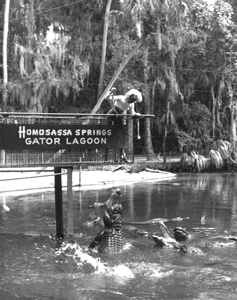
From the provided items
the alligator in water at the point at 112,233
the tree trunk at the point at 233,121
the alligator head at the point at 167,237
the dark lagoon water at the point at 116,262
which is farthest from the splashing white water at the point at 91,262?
the tree trunk at the point at 233,121


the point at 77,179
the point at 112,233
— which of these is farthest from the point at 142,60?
the point at 112,233

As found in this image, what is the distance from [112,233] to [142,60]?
68.8 feet

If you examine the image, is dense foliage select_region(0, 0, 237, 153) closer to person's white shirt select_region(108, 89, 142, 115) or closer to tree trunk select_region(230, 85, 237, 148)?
tree trunk select_region(230, 85, 237, 148)

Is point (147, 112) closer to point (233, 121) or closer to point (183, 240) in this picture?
point (233, 121)

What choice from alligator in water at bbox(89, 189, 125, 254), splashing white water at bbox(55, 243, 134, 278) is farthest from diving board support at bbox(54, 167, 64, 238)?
alligator in water at bbox(89, 189, 125, 254)

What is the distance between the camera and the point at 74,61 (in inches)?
1100

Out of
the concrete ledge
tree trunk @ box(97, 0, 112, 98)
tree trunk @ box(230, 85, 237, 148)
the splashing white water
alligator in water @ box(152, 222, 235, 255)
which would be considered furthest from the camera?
tree trunk @ box(230, 85, 237, 148)

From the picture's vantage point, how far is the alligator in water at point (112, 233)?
31.5 feet

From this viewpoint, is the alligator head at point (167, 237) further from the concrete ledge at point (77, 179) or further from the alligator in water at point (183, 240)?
the concrete ledge at point (77, 179)

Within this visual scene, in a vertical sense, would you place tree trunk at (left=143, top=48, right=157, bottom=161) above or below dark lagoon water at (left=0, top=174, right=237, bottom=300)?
above

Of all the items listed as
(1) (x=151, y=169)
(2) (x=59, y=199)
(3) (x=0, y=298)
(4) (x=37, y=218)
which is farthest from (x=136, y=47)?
(3) (x=0, y=298)

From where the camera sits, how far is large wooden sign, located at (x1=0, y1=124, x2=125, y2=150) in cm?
947

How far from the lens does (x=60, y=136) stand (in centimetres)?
961

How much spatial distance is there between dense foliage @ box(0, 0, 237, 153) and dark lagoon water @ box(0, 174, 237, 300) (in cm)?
1331
